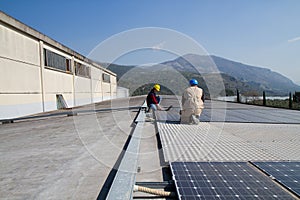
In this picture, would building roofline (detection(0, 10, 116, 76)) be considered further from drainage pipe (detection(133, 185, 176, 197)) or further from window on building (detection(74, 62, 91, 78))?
drainage pipe (detection(133, 185, 176, 197))

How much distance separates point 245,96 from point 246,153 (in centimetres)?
1398

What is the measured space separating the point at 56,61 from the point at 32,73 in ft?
12.8

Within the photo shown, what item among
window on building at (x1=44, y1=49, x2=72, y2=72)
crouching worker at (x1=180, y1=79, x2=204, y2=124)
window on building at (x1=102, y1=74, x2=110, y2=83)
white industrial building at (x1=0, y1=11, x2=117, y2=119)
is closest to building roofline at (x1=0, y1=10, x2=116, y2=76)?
white industrial building at (x1=0, y1=11, x2=117, y2=119)

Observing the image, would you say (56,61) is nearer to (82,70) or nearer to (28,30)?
(28,30)

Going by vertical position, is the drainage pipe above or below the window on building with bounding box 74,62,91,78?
below

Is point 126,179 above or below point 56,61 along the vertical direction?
below

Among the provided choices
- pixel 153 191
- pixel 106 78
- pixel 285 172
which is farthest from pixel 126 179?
pixel 106 78

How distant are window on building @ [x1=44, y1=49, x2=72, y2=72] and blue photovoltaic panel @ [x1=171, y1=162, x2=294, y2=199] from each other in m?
14.2

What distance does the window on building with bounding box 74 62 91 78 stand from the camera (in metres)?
20.5

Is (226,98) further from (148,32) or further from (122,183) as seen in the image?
(122,183)

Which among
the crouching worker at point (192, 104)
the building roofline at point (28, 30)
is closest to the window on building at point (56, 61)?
the building roofline at point (28, 30)

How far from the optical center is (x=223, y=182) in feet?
7.47

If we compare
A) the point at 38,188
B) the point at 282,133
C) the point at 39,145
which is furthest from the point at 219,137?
the point at 39,145

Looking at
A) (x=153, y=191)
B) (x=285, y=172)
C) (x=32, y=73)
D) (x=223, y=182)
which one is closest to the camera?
(x=153, y=191)
